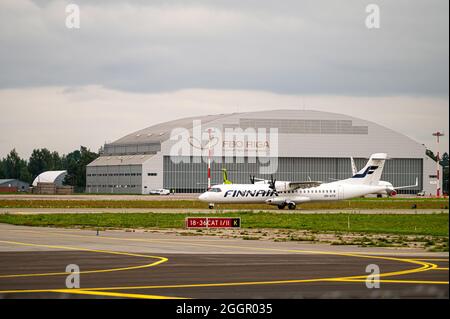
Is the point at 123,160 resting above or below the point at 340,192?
Answer: above

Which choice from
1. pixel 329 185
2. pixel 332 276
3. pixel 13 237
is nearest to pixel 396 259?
pixel 332 276

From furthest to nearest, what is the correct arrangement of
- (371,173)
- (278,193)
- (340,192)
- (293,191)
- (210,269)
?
1. (371,173)
2. (340,192)
3. (293,191)
4. (278,193)
5. (210,269)

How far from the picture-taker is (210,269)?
96.2 feet

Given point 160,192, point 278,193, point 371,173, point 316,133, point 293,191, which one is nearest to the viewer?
point 278,193

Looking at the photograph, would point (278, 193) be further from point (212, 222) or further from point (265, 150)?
point (265, 150)

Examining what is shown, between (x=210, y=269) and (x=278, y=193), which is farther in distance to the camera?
(x=278, y=193)

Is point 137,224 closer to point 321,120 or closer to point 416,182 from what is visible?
point 321,120

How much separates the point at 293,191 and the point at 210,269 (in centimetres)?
7102

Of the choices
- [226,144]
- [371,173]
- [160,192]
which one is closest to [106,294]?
[371,173]

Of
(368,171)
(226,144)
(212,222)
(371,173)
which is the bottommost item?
(212,222)

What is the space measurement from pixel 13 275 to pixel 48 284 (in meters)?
2.96

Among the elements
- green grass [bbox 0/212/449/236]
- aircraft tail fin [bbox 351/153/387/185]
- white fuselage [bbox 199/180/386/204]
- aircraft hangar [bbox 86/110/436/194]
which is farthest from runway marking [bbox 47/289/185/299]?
aircraft hangar [bbox 86/110/436/194]

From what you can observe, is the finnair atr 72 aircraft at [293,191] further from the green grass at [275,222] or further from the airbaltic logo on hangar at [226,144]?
the airbaltic logo on hangar at [226,144]

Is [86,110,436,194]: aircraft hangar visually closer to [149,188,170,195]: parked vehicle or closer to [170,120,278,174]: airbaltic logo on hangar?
[170,120,278,174]: airbaltic logo on hangar
